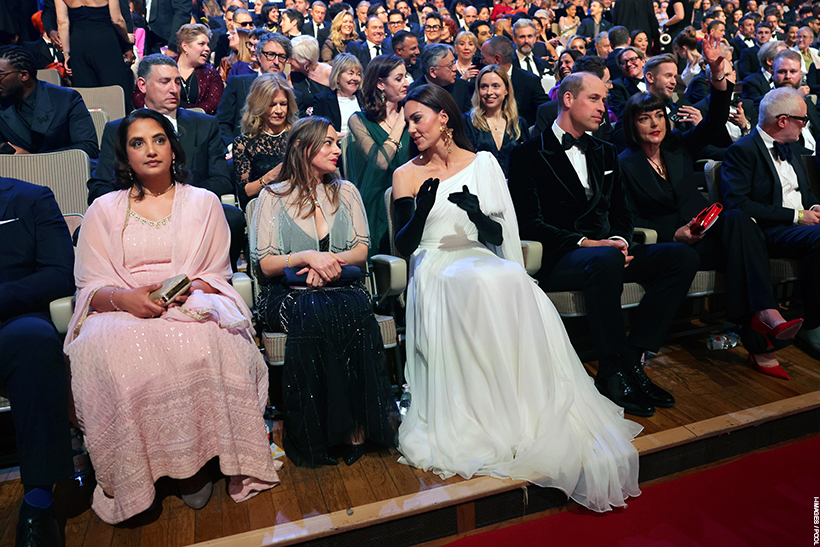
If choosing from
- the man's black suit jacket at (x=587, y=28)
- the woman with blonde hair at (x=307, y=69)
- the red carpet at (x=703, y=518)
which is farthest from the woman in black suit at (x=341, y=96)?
the man's black suit jacket at (x=587, y=28)

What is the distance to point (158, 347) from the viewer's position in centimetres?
208

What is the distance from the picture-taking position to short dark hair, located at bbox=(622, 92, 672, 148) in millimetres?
3215

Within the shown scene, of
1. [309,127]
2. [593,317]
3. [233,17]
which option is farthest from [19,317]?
[233,17]

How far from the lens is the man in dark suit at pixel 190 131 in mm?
3156

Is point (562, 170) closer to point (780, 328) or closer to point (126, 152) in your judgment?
point (780, 328)

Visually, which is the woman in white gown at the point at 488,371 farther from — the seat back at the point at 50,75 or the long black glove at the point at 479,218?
the seat back at the point at 50,75

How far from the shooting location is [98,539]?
1999 mm

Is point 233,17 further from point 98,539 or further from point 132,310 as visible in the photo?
point 98,539

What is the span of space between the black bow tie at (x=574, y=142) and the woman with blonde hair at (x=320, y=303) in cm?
107

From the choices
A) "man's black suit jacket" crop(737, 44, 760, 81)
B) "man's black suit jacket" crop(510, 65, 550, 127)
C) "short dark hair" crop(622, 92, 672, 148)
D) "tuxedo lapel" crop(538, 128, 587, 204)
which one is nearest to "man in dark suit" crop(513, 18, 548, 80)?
"man's black suit jacket" crop(510, 65, 550, 127)

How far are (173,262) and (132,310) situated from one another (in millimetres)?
250

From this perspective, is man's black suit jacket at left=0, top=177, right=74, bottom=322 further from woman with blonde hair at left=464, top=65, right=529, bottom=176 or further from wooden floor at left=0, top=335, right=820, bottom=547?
woman with blonde hair at left=464, top=65, right=529, bottom=176

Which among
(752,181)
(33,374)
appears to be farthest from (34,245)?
(752,181)

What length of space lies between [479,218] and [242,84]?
2.66 m
